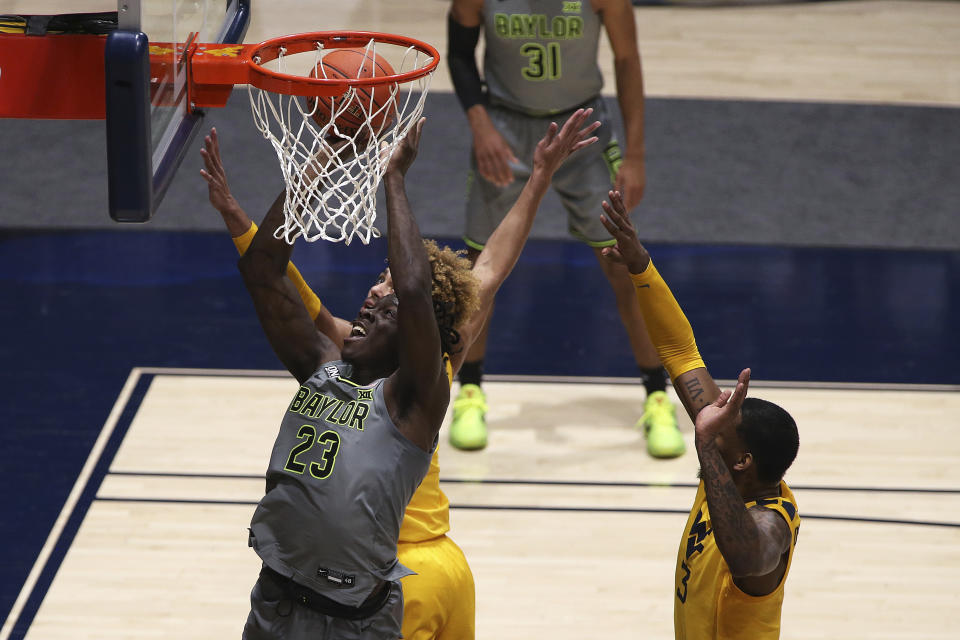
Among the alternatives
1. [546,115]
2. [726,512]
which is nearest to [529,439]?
[546,115]

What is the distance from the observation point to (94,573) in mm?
4492

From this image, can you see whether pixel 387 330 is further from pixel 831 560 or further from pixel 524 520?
pixel 831 560

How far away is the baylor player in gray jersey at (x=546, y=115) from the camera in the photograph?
17.0 feet

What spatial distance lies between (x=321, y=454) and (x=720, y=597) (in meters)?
1.00

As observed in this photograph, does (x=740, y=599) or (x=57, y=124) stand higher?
(x=740, y=599)

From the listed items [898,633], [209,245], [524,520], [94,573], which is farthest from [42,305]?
[898,633]

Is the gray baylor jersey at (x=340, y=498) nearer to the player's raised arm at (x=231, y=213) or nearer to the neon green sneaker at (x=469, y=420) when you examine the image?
the player's raised arm at (x=231, y=213)

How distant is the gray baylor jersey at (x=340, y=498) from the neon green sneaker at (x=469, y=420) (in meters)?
2.33

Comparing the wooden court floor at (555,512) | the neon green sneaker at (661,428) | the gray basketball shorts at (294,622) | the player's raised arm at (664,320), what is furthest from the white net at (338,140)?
the neon green sneaker at (661,428)

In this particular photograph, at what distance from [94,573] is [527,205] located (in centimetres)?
209

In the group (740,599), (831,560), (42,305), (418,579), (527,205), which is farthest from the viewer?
(42,305)

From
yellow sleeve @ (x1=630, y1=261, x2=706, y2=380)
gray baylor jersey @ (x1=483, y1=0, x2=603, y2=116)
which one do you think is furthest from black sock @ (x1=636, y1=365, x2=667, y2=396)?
yellow sleeve @ (x1=630, y1=261, x2=706, y2=380)

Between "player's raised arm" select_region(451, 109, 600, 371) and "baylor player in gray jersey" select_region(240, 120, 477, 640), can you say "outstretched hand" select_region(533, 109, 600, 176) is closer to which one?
"player's raised arm" select_region(451, 109, 600, 371)

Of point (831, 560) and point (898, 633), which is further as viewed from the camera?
→ point (831, 560)
